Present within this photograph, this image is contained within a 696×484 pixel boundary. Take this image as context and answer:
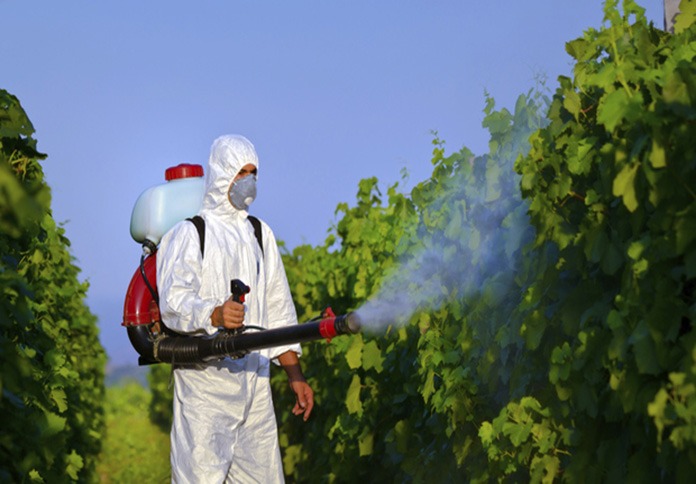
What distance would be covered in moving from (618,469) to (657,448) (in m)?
0.41

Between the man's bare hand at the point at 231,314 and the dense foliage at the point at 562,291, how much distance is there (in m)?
0.69

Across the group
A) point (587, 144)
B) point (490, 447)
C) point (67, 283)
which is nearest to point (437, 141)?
point (490, 447)

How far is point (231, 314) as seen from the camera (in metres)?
5.56

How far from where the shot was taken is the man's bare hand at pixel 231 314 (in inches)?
219

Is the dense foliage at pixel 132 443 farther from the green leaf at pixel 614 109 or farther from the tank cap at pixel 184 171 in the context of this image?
the green leaf at pixel 614 109

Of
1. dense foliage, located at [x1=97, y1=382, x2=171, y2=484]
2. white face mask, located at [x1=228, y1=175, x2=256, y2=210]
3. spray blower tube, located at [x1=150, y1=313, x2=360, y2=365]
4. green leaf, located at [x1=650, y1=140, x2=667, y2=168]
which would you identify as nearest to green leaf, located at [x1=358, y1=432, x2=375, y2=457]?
spray blower tube, located at [x1=150, y1=313, x2=360, y2=365]

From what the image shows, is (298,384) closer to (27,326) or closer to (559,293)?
(27,326)

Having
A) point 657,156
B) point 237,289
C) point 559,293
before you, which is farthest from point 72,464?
point 657,156

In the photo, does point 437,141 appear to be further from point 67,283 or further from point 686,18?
point 67,283

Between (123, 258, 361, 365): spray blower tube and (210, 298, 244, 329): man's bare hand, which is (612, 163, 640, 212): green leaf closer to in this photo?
(123, 258, 361, 365): spray blower tube

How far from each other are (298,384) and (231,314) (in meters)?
0.81

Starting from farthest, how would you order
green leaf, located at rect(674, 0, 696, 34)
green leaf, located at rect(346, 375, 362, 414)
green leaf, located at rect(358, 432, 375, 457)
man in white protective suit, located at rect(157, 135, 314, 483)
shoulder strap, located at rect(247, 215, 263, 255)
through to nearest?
green leaf, located at rect(358, 432, 375, 457) < green leaf, located at rect(346, 375, 362, 414) < shoulder strap, located at rect(247, 215, 263, 255) < man in white protective suit, located at rect(157, 135, 314, 483) < green leaf, located at rect(674, 0, 696, 34)

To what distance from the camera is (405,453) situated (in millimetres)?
7191

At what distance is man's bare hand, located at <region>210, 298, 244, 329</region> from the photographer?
5559 millimetres
